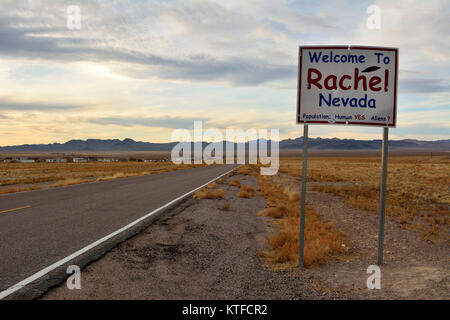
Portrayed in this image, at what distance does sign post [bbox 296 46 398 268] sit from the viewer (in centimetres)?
579

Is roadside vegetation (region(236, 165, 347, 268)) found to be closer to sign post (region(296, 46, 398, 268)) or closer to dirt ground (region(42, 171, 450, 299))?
dirt ground (region(42, 171, 450, 299))

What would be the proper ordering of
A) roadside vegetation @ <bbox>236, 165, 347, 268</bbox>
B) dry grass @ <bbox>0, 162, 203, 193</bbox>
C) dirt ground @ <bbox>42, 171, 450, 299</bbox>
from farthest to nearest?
dry grass @ <bbox>0, 162, 203, 193</bbox>, roadside vegetation @ <bbox>236, 165, 347, 268</bbox>, dirt ground @ <bbox>42, 171, 450, 299</bbox>

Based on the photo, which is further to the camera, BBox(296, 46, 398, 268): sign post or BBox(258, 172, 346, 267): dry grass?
BBox(258, 172, 346, 267): dry grass

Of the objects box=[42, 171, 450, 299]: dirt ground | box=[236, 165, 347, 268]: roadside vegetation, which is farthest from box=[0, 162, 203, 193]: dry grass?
box=[236, 165, 347, 268]: roadside vegetation

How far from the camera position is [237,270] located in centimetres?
574

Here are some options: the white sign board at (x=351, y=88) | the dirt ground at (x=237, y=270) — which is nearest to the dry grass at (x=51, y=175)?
the dirt ground at (x=237, y=270)

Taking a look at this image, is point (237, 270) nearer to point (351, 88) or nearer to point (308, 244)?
point (308, 244)

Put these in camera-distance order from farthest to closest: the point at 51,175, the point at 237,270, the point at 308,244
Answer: the point at 51,175
the point at 308,244
the point at 237,270

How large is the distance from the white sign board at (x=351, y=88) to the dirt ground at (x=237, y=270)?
2497 millimetres

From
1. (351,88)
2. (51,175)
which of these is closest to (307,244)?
(351,88)

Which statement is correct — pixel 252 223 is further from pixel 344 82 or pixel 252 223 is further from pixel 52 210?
pixel 52 210
